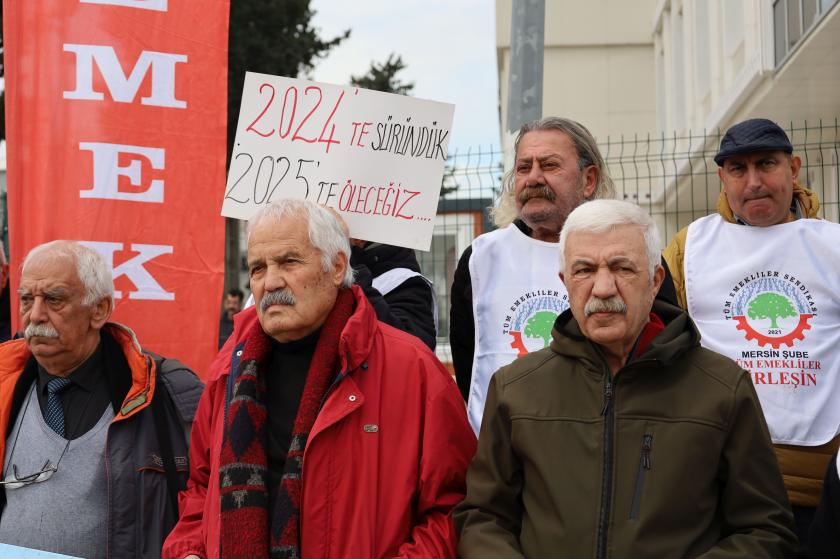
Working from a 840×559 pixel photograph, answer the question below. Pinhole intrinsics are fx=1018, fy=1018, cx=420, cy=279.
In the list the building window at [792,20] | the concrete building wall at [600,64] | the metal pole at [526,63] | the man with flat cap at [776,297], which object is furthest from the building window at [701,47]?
the man with flat cap at [776,297]

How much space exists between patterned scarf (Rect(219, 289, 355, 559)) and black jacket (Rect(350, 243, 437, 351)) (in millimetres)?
537

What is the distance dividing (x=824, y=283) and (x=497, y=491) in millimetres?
1427

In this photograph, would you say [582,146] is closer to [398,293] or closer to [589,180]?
[589,180]

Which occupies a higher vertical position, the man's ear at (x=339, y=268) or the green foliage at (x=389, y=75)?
the green foliage at (x=389, y=75)

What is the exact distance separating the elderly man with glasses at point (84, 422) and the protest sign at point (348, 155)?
68 centimetres

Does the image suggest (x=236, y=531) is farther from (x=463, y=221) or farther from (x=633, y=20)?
(x=633, y=20)

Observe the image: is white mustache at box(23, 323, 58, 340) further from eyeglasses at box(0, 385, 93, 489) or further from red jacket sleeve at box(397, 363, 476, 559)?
red jacket sleeve at box(397, 363, 476, 559)

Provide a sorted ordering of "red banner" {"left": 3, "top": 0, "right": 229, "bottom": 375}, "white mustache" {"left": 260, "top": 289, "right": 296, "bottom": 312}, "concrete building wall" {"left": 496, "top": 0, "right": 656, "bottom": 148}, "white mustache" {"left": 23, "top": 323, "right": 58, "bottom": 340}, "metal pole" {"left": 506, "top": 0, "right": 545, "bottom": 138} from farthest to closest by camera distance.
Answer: "concrete building wall" {"left": 496, "top": 0, "right": 656, "bottom": 148}
"metal pole" {"left": 506, "top": 0, "right": 545, "bottom": 138}
"red banner" {"left": 3, "top": 0, "right": 229, "bottom": 375}
"white mustache" {"left": 23, "top": 323, "right": 58, "bottom": 340}
"white mustache" {"left": 260, "top": 289, "right": 296, "bottom": 312}

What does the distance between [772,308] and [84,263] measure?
8.18 ft

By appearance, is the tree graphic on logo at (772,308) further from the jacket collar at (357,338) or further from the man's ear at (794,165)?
the jacket collar at (357,338)

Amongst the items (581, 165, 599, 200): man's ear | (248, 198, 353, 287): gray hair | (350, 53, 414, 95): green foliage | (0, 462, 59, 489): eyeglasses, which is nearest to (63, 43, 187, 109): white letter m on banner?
(248, 198, 353, 287): gray hair

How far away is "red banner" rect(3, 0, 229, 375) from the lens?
449 cm

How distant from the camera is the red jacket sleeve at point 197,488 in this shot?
318 cm

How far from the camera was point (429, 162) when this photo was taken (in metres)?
4.13
